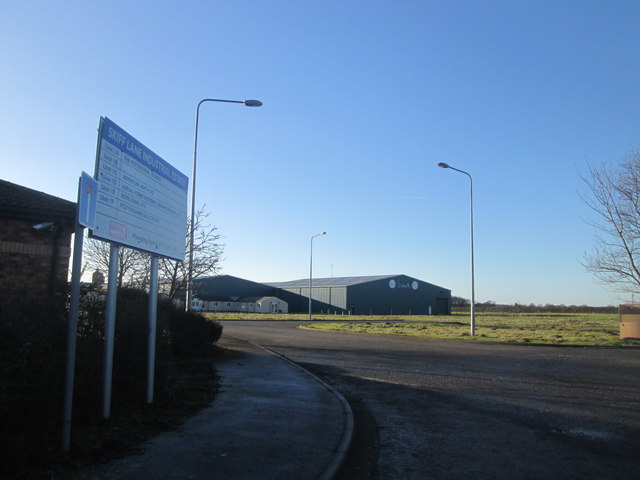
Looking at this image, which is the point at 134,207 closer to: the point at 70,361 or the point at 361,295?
the point at 70,361

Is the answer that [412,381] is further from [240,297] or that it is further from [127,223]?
[240,297]

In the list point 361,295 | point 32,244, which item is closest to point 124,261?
point 32,244

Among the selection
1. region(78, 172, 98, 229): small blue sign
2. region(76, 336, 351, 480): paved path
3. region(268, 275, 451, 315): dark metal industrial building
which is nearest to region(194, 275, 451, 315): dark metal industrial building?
region(268, 275, 451, 315): dark metal industrial building

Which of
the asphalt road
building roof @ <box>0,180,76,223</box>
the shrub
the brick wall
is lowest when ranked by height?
the asphalt road

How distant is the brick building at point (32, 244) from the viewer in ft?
32.3

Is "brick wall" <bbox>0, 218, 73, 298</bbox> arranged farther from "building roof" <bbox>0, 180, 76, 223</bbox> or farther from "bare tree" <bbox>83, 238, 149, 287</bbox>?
"bare tree" <bbox>83, 238, 149, 287</bbox>

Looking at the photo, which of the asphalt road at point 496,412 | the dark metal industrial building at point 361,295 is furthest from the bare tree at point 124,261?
the dark metal industrial building at point 361,295

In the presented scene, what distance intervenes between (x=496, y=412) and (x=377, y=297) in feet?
222

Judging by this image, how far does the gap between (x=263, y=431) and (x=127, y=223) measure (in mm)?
3308

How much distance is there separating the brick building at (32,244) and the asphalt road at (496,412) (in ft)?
Answer: 21.2

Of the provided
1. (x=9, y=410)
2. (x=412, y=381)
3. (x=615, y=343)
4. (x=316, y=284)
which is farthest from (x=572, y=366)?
(x=316, y=284)

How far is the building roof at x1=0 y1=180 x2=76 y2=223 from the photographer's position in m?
9.86

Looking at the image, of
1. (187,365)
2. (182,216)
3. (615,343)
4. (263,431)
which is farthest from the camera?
(615,343)

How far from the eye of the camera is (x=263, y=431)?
6508 millimetres
